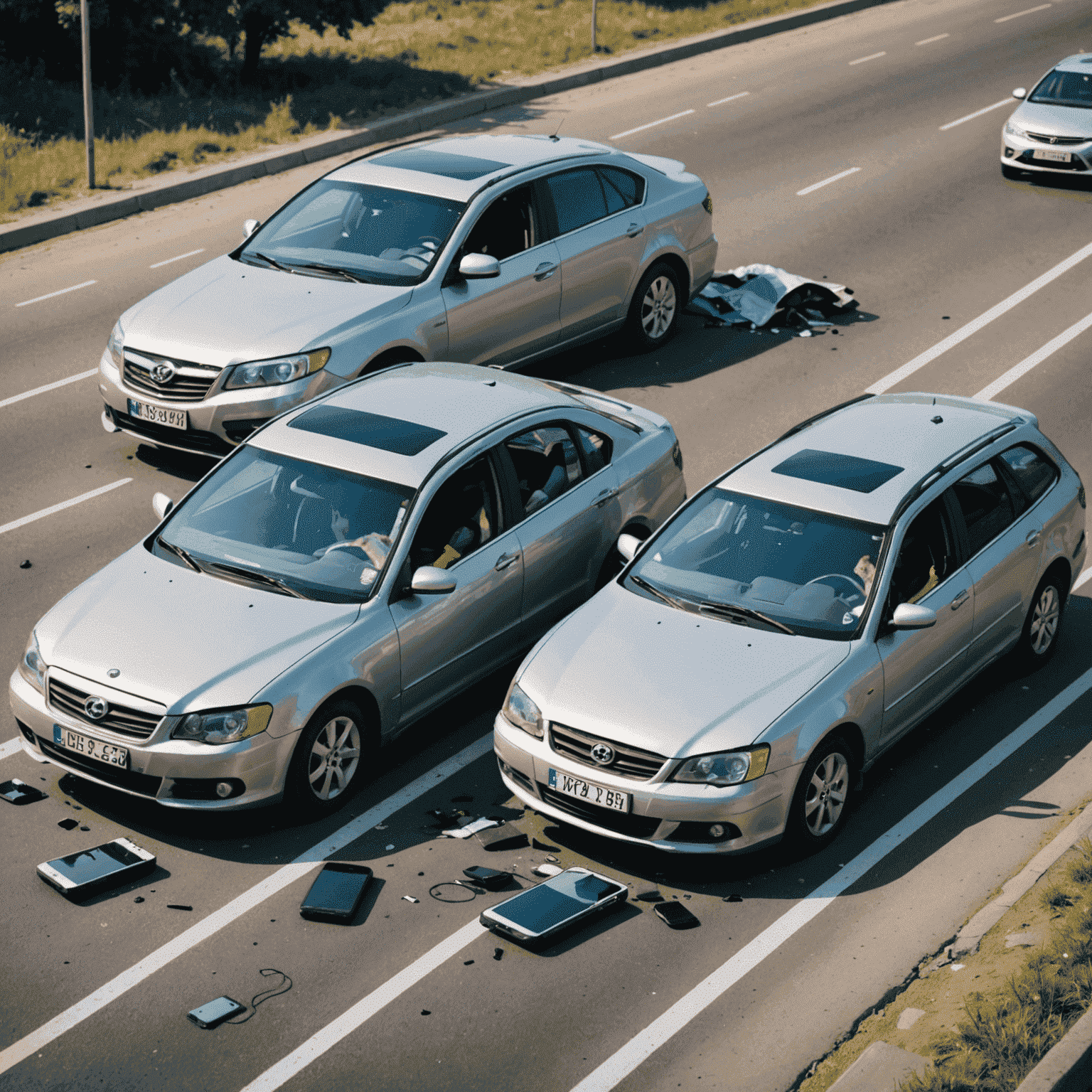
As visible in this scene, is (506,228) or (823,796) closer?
(823,796)

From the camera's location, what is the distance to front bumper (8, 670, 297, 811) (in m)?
7.53

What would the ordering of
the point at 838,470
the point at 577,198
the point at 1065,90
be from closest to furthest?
the point at 838,470 < the point at 577,198 < the point at 1065,90

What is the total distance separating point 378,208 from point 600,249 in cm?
199

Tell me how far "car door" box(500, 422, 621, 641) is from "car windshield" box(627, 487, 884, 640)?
25.4 inches

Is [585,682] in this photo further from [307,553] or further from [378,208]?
[378,208]

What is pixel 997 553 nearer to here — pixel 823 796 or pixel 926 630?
pixel 926 630

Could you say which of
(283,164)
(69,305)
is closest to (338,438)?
(69,305)

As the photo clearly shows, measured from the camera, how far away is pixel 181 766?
7.53 m

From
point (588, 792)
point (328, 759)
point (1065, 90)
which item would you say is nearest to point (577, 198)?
point (328, 759)

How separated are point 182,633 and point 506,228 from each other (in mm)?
5972

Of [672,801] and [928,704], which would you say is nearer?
[672,801]

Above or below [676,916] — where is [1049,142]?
above

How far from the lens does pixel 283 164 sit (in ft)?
66.8

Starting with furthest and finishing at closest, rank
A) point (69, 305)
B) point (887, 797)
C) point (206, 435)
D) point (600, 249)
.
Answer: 1. point (69, 305)
2. point (600, 249)
3. point (206, 435)
4. point (887, 797)
